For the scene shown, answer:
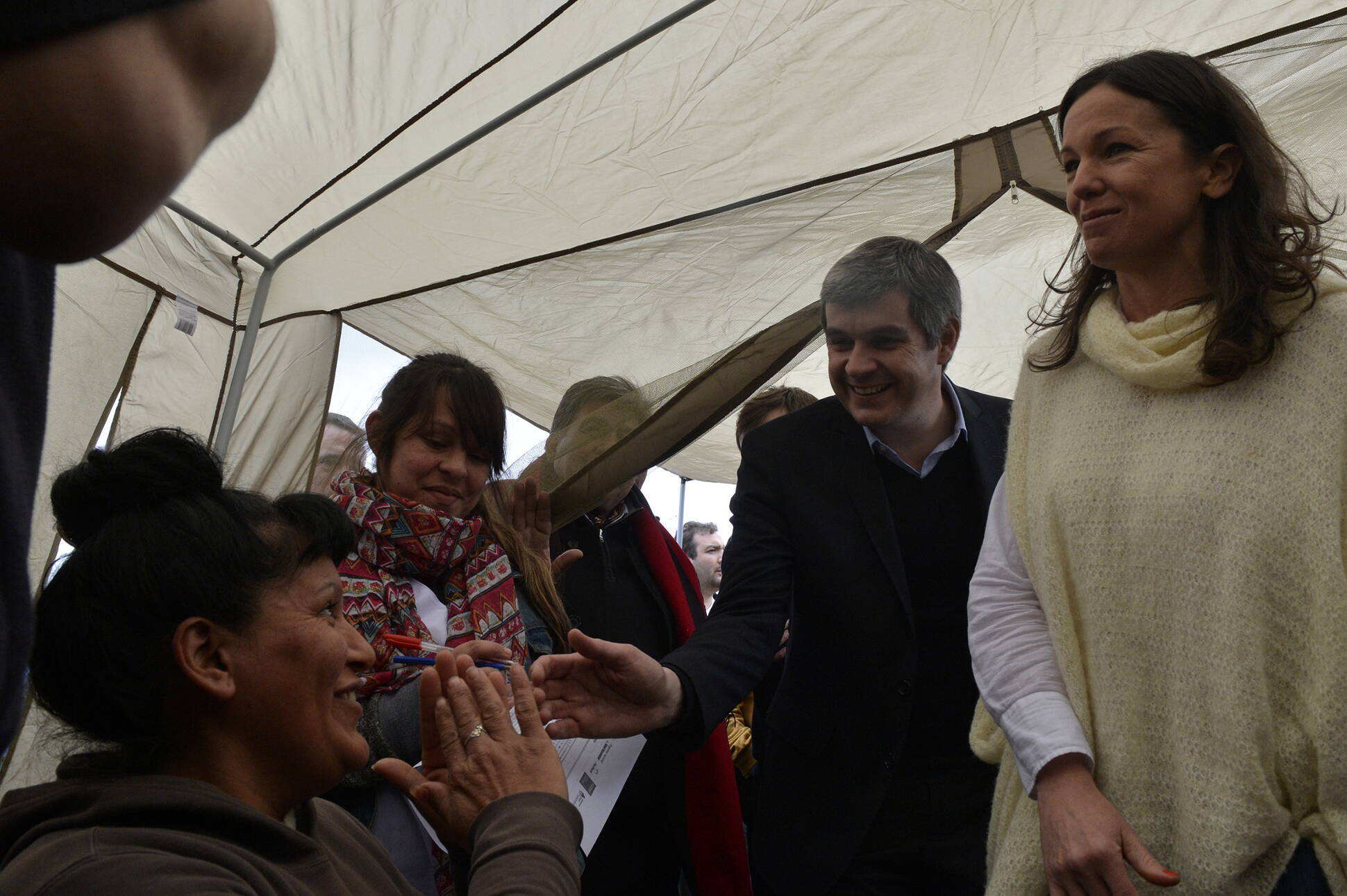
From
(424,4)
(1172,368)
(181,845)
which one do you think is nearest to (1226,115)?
(1172,368)

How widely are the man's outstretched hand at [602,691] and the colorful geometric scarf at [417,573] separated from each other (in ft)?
0.61

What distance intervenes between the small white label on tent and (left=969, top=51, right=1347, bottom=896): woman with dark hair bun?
2.65m

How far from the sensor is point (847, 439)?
207 cm

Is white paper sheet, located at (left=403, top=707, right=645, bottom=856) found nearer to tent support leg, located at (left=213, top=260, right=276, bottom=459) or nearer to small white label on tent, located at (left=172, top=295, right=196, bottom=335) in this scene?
tent support leg, located at (left=213, top=260, right=276, bottom=459)

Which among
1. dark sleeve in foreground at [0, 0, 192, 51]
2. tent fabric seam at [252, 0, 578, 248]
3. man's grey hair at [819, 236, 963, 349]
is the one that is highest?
tent fabric seam at [252, 0, 578, 248]

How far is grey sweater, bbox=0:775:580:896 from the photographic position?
92 centimetres

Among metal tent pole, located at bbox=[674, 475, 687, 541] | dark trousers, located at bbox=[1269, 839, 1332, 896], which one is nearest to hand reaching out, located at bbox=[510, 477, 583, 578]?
dark trousers, located at bbox=[1269, 839, 1332, 896]

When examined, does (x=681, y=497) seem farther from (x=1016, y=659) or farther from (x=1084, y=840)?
(x=1084, y=840)

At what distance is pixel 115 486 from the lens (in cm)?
120

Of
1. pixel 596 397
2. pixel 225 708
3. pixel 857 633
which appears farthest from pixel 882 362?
pixel 225 708

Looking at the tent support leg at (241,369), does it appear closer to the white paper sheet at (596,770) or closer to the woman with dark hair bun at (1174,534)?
the white paper sheet at (596,770)

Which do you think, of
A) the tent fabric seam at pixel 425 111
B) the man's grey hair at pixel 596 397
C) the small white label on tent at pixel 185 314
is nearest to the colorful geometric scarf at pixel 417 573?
the man's grey hair at pixel 596 397

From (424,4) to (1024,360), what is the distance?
5.69 feet

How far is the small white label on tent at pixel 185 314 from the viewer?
10.4 feet
